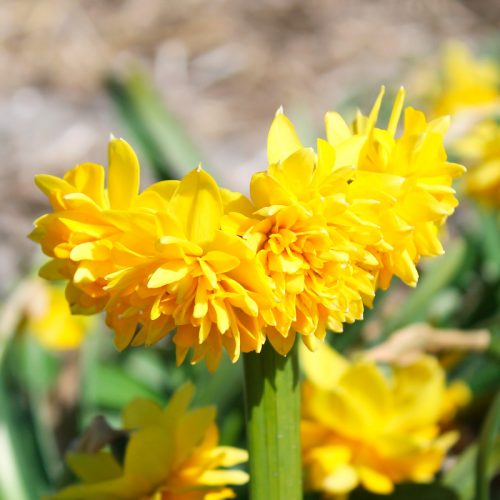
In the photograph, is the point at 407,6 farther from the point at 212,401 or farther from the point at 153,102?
the point at 212,401

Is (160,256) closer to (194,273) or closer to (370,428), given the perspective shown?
(194,273)

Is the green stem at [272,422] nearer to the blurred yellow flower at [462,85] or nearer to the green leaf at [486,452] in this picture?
the green leaf at [486,452]

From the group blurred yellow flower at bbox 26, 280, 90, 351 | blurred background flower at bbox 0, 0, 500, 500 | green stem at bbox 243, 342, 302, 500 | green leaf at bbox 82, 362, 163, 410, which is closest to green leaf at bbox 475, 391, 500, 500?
blurred background flower at bbox 0, 0, 500, 500

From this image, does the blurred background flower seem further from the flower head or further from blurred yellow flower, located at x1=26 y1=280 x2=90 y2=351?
the flower head

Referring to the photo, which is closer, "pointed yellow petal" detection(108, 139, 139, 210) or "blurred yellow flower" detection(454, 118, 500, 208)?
"pointed yellow petal" detection(108, 139, 139, 210)

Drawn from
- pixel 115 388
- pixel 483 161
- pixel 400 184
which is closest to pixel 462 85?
pixel 483 161
